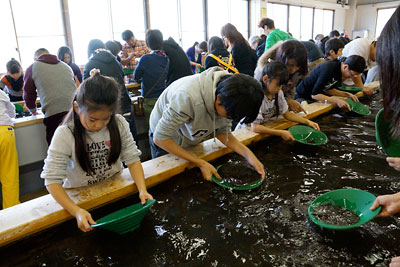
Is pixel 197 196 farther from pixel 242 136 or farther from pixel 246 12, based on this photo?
pixel 246 12

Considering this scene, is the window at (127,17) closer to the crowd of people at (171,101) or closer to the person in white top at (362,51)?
the crowd of people at (171,101)

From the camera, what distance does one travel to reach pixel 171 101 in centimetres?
171

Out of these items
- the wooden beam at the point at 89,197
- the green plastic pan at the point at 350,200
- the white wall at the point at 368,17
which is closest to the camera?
the wooden beam at the point at 89,197

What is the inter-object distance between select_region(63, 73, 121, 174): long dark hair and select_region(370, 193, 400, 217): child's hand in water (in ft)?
4.29

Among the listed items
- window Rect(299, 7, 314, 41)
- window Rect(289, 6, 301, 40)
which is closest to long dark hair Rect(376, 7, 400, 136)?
window Rect(289, 6, 301, 40)

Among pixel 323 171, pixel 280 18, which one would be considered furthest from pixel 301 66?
pixel 280 18

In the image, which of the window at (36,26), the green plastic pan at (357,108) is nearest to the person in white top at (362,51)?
the green plastic pan at (357,108)

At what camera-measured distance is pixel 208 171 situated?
1788 mm

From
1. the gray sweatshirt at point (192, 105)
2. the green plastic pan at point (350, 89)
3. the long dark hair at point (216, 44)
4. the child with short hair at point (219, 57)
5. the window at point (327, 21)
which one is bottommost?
the green plastic pan at point (350, 89)

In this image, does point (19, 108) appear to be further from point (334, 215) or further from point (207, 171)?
point (334, 215)

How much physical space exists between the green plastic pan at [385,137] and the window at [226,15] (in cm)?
774

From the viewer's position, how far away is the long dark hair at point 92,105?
4.44 feet

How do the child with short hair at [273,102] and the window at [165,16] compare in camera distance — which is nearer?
the child with short hair at [273,102]

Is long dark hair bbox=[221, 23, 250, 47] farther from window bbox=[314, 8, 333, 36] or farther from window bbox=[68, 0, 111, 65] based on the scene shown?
window bbox=[314, 8, 333, 36]
